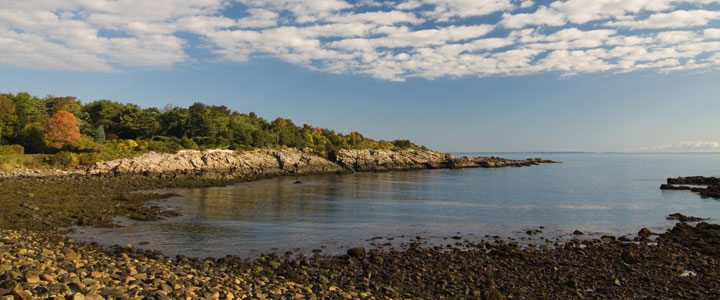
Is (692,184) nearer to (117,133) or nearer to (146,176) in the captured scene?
(146,176)

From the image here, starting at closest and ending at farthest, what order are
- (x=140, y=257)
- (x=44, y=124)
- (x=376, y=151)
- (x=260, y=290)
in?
(x=260, y=290)
(x=140, y=257)
(x=44, y=124)
(x=376, y=151)

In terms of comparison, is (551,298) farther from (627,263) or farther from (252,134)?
(252,134)

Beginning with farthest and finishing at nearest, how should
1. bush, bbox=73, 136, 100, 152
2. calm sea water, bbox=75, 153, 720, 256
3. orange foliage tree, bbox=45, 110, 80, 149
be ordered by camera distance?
bush, bbox=73, 136, 100, 152 → orange foliage tree, bbox=45, 110, 80, 149 → calm sea water, bbox=75, 153, 720, 256

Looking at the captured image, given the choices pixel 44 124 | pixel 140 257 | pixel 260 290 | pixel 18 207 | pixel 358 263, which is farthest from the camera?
pixel 44 124

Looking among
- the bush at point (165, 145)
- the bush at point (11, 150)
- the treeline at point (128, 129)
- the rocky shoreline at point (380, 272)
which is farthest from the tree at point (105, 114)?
the rocky shoreline at point (380, 272)

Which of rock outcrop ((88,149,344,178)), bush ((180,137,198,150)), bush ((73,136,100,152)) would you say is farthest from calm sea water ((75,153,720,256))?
bush ((180,137,198,150))

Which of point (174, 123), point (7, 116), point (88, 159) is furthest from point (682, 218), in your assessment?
point (7, 116)

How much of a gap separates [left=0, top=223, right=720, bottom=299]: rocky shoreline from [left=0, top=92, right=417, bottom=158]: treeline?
147ft

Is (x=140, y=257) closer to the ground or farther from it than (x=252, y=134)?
closer to the ground

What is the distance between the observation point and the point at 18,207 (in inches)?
989

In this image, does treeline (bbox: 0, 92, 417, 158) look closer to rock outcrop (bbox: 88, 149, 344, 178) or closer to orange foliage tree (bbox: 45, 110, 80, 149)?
orange foliage tree (bbox: 45, 110, 80, 149)

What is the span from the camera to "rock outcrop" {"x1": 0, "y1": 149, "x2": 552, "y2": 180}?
179ft

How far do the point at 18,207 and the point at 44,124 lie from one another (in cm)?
3903

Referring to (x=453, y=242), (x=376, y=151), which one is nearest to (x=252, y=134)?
(x=376, y=151)
